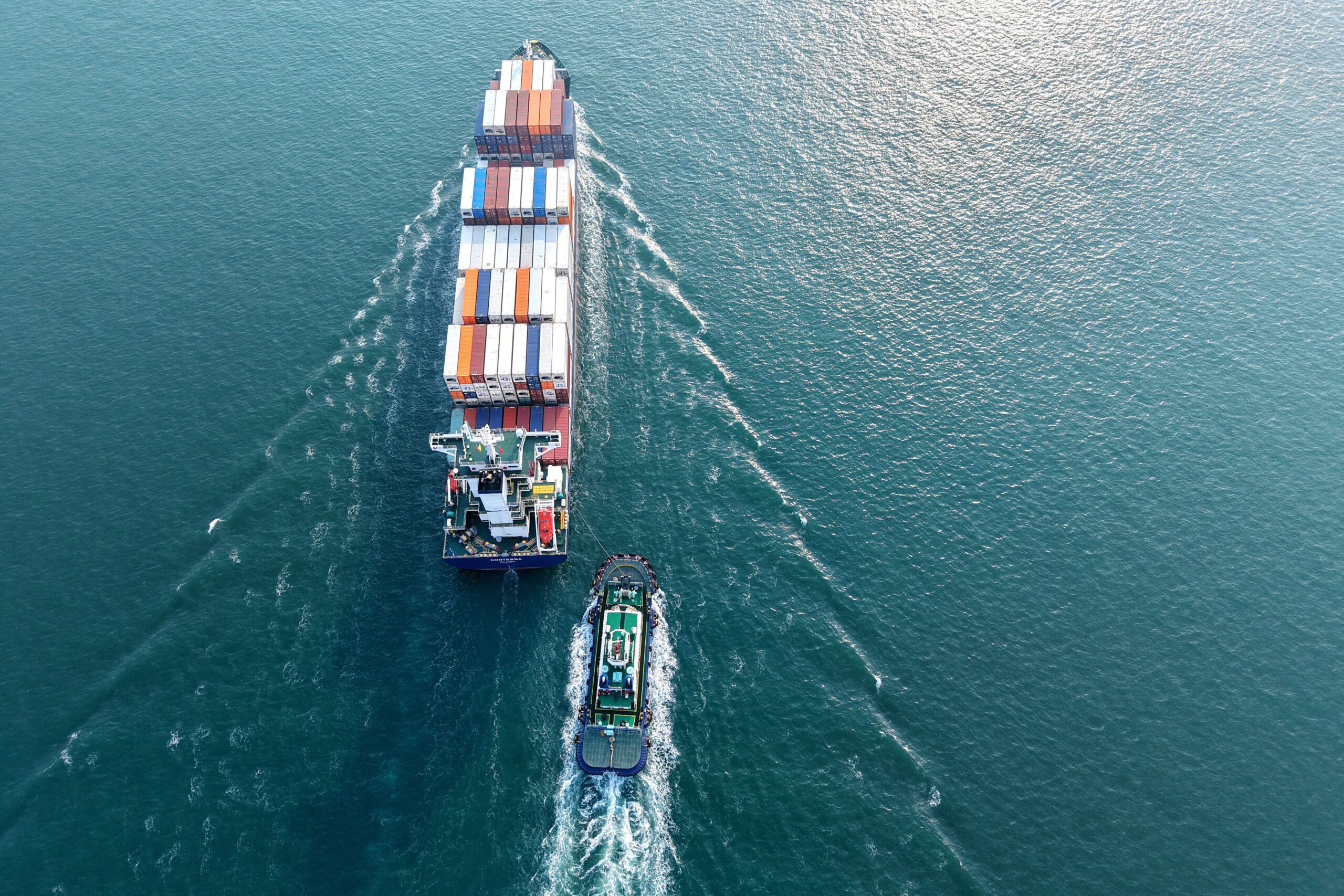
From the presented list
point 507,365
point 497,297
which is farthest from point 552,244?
point 507,365

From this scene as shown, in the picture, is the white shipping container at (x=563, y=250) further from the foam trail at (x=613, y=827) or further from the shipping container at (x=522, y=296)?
the foam trail at (x=613, y=827)

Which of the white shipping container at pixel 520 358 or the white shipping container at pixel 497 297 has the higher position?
the white shipping container at pixel 497 297

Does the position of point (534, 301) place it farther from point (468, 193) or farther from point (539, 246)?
point (468, 193)

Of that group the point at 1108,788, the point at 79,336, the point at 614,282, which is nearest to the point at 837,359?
the point at 614,282

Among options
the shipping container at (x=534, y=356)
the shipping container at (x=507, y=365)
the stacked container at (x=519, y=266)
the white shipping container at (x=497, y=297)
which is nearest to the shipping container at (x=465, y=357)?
the stacked container at (x=519, y=266)

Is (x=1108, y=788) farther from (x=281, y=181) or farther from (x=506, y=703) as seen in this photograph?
(x=281, y=181)

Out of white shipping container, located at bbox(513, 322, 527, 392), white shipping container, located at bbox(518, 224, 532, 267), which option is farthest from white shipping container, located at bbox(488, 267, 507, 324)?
white shipping container, located at bbox(518, 224, 532, 267)

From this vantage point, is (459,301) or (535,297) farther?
(535,297)
